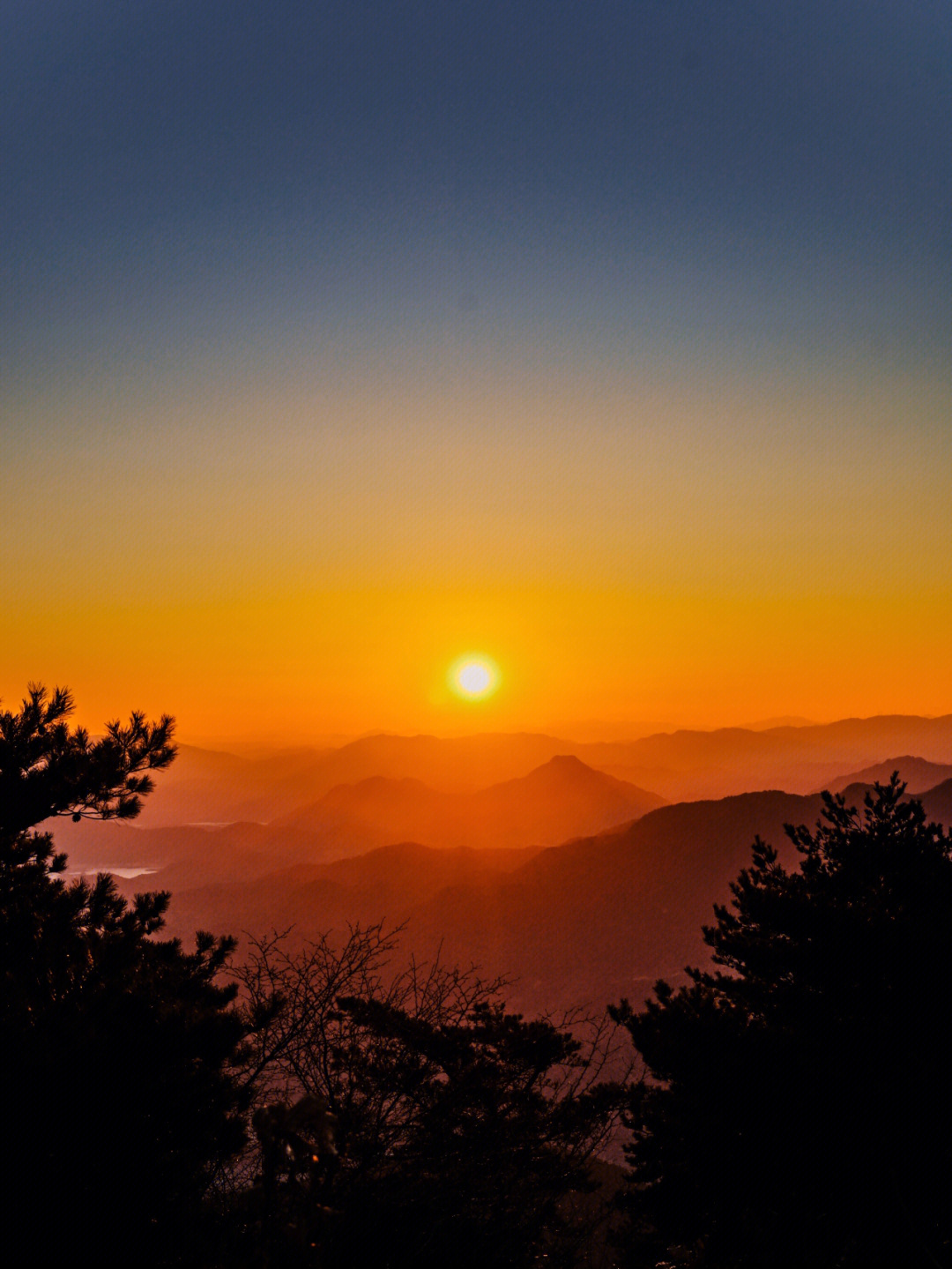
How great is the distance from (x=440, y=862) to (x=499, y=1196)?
18761 cm

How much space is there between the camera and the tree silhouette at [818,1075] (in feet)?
26.8

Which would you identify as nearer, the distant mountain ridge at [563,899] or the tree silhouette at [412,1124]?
the tree silhouette at [412,1124]

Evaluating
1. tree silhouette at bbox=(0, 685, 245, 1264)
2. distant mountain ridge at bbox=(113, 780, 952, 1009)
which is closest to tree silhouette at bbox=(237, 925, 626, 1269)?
tree silhouette at bbox=(0, 685, 245, 1264)

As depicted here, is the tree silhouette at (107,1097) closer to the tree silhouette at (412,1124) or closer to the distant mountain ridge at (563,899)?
the tree silhouette at (412,1124)

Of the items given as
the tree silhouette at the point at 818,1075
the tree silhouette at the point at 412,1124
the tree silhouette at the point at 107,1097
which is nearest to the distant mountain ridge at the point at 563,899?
the tree silhouette at the point at 412,1124

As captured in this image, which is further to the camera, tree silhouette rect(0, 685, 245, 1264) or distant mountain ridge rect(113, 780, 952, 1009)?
distant mountain ridge rect(113, 780, 952, 1009)

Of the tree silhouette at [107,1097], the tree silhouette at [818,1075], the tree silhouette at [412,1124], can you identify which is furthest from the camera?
the tree silhouette at [818,1075]

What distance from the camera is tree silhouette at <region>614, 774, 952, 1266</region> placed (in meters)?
8.16

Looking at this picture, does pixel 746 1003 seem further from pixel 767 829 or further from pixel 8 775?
pixel 767 829

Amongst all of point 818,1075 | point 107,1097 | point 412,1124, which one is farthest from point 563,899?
point 107,1097

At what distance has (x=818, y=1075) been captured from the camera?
8781mm

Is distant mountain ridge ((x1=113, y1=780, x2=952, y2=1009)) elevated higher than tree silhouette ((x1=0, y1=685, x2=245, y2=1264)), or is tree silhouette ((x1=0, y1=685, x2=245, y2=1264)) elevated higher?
tree silhouette ((x1=0, y1=685, x2=245, y2=1264))

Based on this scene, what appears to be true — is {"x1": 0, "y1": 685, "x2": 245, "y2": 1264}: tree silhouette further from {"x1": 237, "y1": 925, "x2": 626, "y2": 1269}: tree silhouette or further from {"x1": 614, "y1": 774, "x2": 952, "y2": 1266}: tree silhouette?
{"x1": 614, "y1": 774, "x2": 952, "y2": 1266}: tree silhouette

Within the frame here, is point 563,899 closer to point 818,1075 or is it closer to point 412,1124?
point 412,1124
